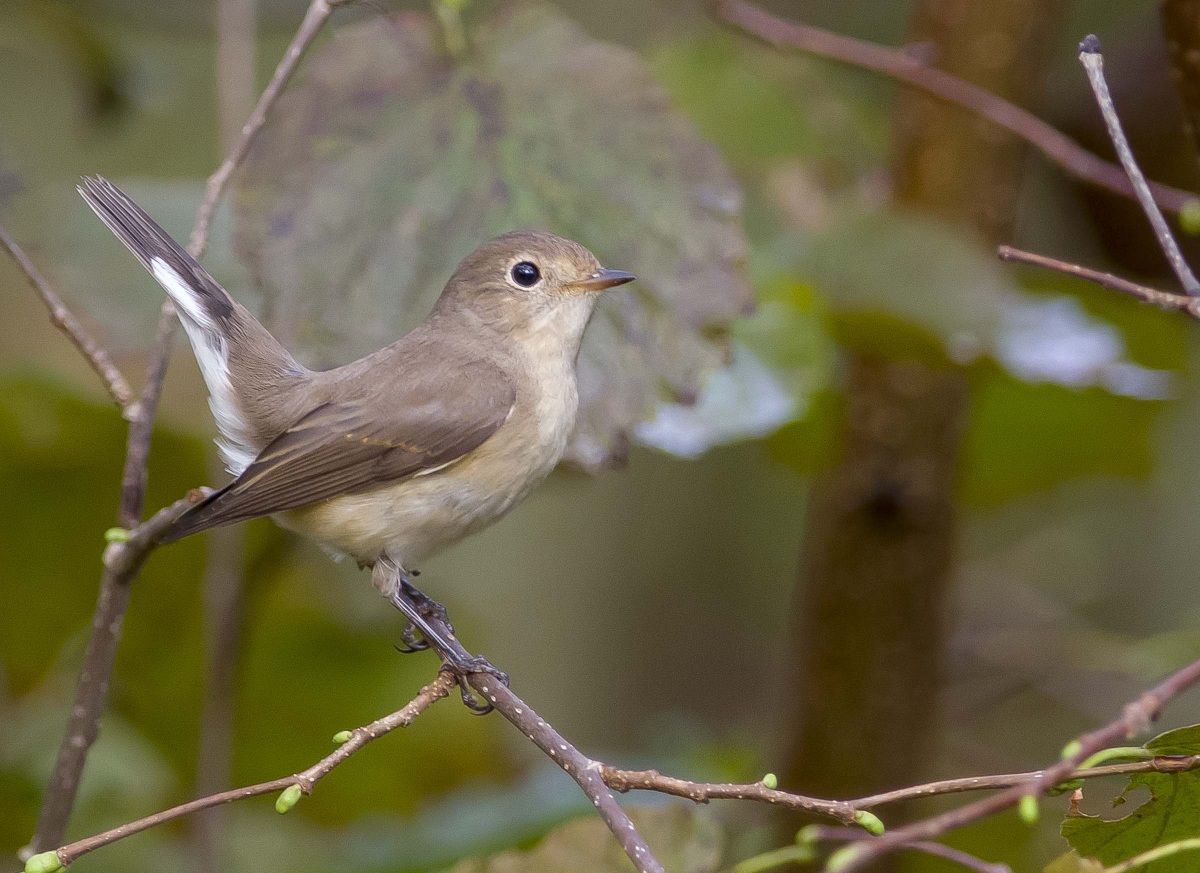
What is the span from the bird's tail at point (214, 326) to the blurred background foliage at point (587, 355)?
0.32 ft

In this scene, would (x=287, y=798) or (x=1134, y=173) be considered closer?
(x=287, y=798)

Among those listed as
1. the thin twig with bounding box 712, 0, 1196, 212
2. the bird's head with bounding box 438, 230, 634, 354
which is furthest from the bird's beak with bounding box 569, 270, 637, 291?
the thin twig with bounding box 712, 0, 1196, 212

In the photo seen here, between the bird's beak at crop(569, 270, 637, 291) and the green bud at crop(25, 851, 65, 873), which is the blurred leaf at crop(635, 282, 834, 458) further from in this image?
the green bud at crop(25, 851, 65, 873)

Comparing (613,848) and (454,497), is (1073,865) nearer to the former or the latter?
(613,848)

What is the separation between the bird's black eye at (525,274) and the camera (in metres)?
2.80

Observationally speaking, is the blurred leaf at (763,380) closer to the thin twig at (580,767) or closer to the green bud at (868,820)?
the thin twig at (580,767)

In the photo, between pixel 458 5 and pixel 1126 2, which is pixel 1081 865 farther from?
pixel 1126 2

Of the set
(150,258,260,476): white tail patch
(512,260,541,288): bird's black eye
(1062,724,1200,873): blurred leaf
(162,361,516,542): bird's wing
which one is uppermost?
(512,260,541,288): bird's black eye

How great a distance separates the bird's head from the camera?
8.65 ft

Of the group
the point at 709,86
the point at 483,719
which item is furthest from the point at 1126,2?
the point at 483,719

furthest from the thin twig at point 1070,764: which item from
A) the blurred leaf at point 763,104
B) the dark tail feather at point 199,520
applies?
the blurred leaf at point 763,104

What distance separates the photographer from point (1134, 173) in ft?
5.19

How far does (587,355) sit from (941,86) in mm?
1161

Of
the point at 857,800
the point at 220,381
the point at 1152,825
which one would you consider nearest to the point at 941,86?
the point at 220,381
